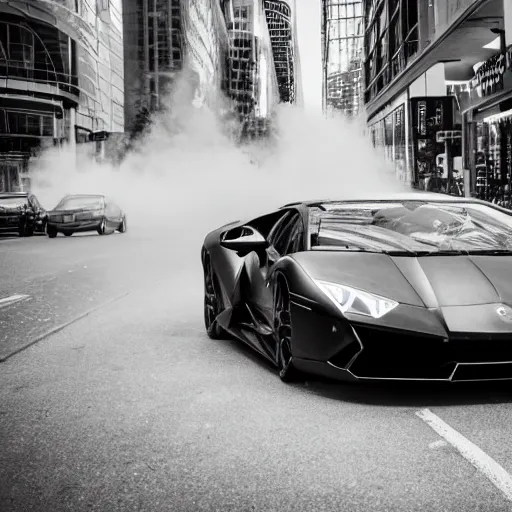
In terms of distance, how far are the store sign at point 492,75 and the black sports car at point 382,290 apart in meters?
15.5

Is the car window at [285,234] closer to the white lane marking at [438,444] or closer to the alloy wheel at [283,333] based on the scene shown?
the alloy wheel at [283,333]

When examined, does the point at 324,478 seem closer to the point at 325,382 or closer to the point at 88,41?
the point at 325,382

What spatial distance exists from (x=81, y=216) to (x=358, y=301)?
22206 mm

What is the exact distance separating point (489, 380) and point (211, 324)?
9.59 feet

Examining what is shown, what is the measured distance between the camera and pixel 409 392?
468 centimetres

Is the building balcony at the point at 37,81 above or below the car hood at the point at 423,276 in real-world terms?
above

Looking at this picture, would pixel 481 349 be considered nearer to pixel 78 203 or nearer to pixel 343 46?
pixel 78 203

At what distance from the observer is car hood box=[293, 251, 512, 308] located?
14.3 ft

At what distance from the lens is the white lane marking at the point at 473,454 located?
3143 mm

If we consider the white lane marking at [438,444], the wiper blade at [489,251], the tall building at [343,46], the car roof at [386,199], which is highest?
the tall building at [343,46]

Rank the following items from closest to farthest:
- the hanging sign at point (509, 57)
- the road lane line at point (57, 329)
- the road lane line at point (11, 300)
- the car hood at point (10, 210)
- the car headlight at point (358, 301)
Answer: the car headlight at point (358, 301), the road lane line at point (57, 329), the road lane line at point (11, 300), the hanging sign at point (509, 57), the car hood at point (10, 210)

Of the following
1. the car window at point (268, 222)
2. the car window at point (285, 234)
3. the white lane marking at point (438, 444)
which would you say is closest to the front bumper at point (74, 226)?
the car window at point (268, 222)

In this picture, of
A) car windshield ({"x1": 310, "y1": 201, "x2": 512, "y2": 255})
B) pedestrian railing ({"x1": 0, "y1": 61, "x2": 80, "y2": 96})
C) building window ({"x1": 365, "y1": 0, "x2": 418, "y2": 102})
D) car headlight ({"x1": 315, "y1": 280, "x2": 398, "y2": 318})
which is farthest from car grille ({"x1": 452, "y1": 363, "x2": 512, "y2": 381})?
pedestrian railing ({"x1": 0, "y1": 61, "x2": 80, "y2": 96})

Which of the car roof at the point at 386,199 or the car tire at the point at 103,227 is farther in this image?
the car tire at the point at 103,227
